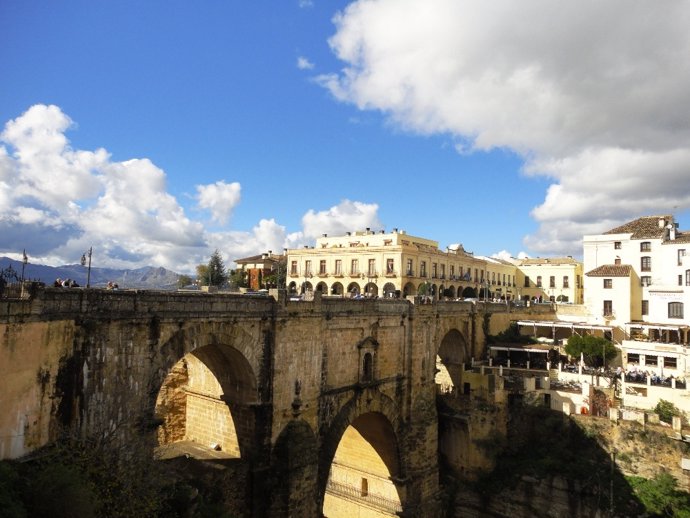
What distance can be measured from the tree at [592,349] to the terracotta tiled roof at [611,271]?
877 centimetres

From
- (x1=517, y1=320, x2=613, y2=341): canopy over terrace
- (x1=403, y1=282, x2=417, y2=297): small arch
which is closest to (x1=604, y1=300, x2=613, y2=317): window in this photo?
(x1=517, y1=320, x2=613, y2=341): canopy over terrace

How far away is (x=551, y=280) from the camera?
65.3 meters

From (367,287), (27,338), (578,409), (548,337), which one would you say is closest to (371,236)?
(367,287)

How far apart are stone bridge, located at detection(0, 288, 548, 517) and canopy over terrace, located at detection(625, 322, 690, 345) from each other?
1620 cm

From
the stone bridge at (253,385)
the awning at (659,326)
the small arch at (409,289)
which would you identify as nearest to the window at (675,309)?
the awning at (659,326)

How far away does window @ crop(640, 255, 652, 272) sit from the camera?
3978 centimetres

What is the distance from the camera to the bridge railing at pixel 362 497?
25.0 metres

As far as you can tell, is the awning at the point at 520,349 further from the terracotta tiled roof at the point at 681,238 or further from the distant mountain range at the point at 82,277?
the distant mountain range at the point at 82,277

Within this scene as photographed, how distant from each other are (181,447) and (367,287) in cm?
3429

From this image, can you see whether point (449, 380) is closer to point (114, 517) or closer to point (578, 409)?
point (578, 409)

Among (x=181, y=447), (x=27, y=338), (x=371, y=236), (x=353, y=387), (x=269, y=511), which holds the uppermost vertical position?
(x=371, y=236)

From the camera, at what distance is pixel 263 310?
17.4 m

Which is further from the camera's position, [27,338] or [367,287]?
[367,287]

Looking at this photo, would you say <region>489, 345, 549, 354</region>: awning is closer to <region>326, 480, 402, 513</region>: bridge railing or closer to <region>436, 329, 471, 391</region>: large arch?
<region>436, 329, 471, 391</region>: large arch
